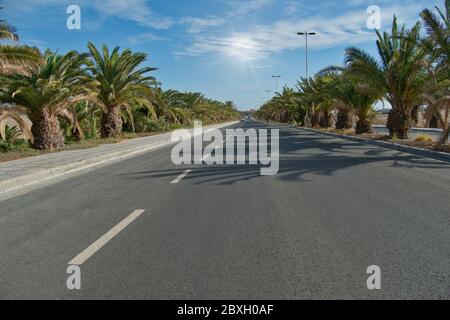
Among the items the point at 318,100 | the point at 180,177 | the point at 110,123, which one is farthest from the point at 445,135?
the point at 318,100

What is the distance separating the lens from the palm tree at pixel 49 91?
52.6 feet

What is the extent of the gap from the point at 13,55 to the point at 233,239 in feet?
39.7

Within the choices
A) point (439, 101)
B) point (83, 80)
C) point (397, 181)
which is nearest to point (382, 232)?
point (397, 181)

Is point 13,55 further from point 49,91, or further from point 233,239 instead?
point 233,239

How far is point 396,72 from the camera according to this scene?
19.0 metres

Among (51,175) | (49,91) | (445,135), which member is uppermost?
(49,91)

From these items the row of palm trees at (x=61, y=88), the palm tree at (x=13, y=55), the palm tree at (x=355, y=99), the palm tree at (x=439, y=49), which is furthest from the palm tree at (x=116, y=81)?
the palm tree at (x=439, y=49)

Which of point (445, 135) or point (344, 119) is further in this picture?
point (344, 119)

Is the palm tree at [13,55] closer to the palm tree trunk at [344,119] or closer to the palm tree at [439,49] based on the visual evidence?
the palm tree at [439,49]

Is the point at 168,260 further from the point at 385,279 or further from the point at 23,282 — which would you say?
the point at 385,279

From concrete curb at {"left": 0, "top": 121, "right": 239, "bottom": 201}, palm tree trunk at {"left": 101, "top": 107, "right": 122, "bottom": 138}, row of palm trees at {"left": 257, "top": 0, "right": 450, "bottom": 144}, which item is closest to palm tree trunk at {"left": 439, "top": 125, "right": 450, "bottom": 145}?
row of palm trees at {"left": 257, "top": 0, "right": 450, "bottom": 144}

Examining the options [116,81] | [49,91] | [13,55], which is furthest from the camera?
[116,81]

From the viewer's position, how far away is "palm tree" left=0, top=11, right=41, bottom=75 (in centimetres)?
1291

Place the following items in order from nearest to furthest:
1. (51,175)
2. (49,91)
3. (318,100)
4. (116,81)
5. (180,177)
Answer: (180,177) → (51,175) → (49,91) → (116,81) → (318,100)
